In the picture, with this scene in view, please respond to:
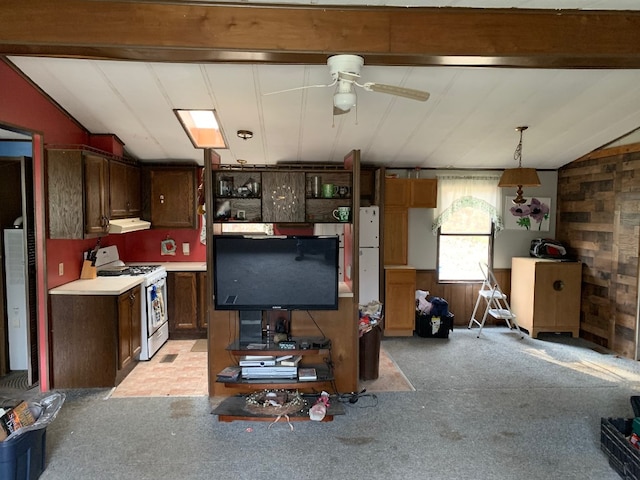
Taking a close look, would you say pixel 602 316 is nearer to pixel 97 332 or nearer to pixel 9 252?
pixel 97 332

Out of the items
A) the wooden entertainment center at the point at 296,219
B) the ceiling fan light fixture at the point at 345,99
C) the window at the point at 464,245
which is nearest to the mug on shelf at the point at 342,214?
the wooden entertainment center at the point at 296,219

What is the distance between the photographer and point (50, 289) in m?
3.56

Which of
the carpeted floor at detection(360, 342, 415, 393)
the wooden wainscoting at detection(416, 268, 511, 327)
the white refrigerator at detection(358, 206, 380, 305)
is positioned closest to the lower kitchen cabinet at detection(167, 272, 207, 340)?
the white refrigerator at detection(358, 206, 380, 305)

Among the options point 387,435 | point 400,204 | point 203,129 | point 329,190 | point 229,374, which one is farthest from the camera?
point 400,204

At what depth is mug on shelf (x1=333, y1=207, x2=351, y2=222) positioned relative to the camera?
356 centimetres

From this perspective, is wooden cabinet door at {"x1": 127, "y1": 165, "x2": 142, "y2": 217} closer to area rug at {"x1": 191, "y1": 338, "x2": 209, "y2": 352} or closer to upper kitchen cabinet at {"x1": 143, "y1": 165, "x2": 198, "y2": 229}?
upper kitchen cabinet at {"x1": 143, "y1": 165, "x2": 198, "y2": 229}

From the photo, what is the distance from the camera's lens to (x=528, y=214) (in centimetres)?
576

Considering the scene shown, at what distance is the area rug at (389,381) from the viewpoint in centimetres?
367

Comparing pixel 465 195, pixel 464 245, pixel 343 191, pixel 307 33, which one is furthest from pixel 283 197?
pixel 464 245

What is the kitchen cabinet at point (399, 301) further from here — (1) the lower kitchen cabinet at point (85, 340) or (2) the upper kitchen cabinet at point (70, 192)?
(2) the upper kitchen cabinet at point (70, 192)

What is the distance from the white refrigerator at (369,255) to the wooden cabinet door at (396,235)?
1.13 ft

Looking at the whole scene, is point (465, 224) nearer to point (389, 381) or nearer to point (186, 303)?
point (389, 381)

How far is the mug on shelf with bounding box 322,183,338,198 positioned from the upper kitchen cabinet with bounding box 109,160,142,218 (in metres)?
2.22

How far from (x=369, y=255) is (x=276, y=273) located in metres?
2.01
